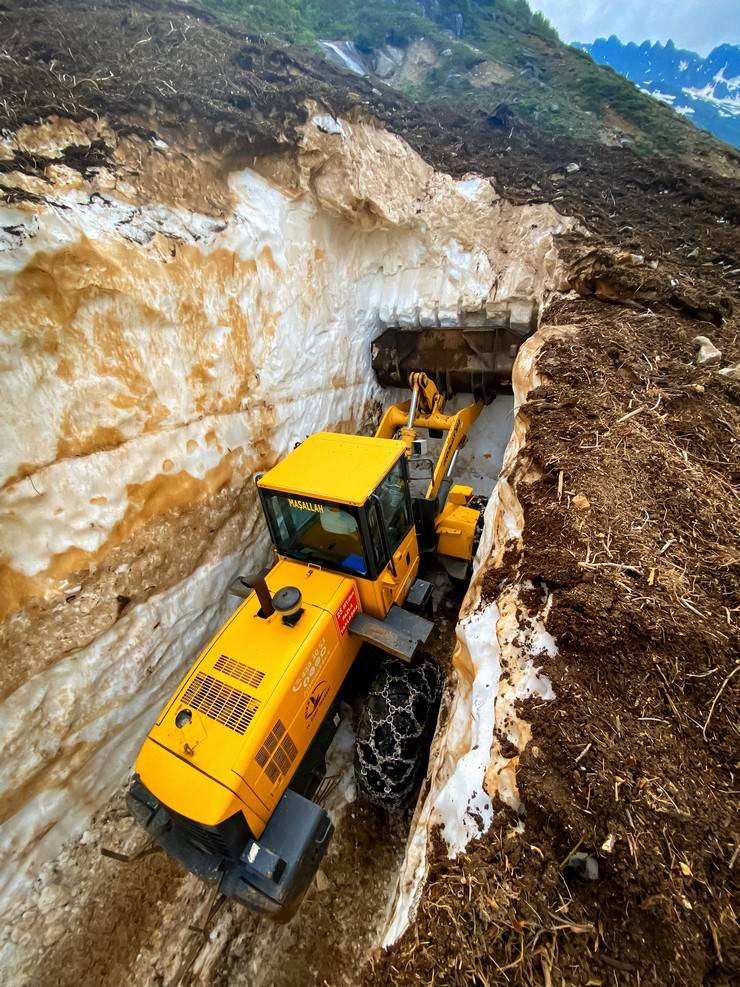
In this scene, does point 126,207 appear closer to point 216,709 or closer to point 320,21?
point 216,709

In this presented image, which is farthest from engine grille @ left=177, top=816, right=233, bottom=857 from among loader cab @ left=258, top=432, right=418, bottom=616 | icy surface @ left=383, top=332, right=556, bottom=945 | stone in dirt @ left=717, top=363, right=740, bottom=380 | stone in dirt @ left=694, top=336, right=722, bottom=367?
stone in dirt @ left=694, top=336, right=722, bottom=367

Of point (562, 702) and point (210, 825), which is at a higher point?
point (562, 702)

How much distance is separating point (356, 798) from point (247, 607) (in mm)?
2191

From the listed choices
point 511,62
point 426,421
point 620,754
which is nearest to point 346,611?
point 620,754

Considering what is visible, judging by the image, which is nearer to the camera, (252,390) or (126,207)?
(126,207)

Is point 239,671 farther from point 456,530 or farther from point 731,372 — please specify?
point 731,372

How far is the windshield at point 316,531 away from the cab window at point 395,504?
0.34 metres

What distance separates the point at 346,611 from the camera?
12.9 feet

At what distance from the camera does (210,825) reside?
2.78 meters

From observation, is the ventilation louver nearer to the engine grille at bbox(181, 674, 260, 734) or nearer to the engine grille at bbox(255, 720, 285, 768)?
the engine grille at bbox(255, 720, 285, 768)

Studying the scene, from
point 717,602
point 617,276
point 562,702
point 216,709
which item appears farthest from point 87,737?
point 617,276

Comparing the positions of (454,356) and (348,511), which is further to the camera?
(454,356)

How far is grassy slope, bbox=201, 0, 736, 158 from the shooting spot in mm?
10273

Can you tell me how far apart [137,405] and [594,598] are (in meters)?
4.47
